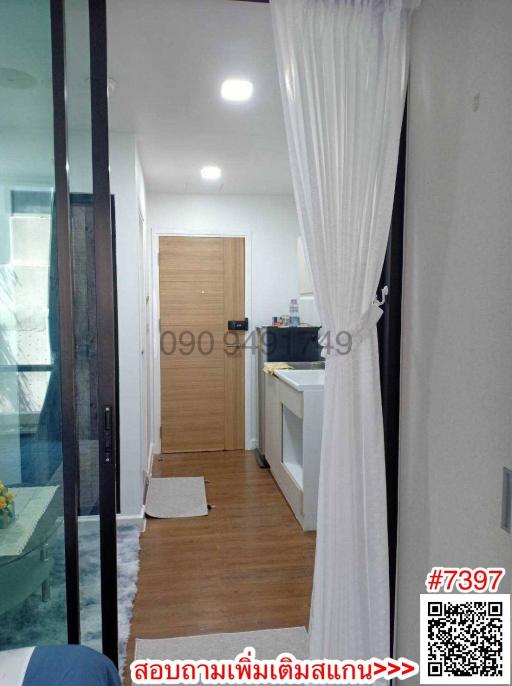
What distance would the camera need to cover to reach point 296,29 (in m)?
1.55

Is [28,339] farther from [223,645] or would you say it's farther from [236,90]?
[236,90]

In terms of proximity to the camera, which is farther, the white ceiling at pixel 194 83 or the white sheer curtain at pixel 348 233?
the white ceiling at pixel 194 83

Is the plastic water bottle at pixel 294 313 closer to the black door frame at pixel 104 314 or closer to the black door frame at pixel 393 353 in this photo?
the black door frame at pixel 393 353

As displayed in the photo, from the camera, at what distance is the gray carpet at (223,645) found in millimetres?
2016

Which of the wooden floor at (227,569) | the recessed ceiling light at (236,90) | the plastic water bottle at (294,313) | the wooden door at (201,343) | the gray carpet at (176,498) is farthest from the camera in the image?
the wooden door at (201,343)

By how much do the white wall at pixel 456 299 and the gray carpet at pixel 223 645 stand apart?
0.57 meters

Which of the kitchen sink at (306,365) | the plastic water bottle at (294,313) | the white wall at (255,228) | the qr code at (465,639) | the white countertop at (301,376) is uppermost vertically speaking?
the white wall at (255,228)

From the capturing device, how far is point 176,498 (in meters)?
3.67

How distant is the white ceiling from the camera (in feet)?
6.07

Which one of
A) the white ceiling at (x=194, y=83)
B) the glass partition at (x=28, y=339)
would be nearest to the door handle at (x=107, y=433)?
the glass partition at (x=28, y=339)

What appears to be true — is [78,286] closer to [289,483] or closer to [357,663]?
[357,663]

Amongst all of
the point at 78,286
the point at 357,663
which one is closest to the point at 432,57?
the point at 78,286

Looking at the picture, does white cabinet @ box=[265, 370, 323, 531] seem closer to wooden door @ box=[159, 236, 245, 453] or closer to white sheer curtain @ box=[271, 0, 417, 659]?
wooden door @ box=[159, 236, 245, 453]

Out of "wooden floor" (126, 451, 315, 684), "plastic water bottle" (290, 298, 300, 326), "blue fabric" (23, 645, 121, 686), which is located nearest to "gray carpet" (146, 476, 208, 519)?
"wooden floor" (126, 451, 315, 684)
